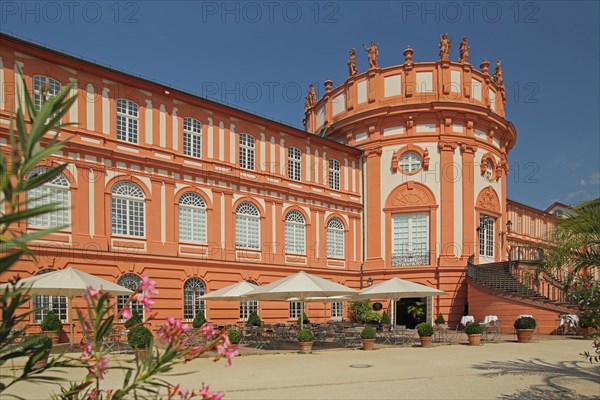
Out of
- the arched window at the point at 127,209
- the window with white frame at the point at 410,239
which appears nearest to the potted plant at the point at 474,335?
the window with white frame at the point at 410,239

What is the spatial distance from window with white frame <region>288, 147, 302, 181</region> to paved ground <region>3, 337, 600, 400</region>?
11477 millimetres

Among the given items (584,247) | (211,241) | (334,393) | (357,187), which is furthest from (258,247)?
(584,247)

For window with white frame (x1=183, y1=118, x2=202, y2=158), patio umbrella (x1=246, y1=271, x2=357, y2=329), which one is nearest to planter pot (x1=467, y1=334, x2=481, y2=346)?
patio umbrella (x1=246, y1=271, x2=357, y2=329)

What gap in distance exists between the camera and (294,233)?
26000 millimetres

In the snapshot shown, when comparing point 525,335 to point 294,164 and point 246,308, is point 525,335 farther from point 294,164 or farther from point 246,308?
point 294,164

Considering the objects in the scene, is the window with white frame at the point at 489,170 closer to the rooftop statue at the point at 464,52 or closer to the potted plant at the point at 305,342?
the rooftop statue at the point at 464,52

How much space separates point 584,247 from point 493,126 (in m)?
23.5

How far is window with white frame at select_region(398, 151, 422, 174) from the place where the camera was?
28094 millimetres

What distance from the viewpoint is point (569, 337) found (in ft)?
70.8

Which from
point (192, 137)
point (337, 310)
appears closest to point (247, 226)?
point (192, 137)

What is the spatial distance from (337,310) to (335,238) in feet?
12.4

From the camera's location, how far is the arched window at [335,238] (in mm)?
27812

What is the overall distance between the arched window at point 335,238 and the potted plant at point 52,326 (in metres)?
14.4

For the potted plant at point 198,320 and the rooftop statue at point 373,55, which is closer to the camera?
the potted plant at point 198,320
